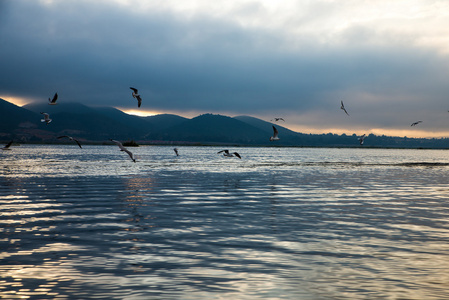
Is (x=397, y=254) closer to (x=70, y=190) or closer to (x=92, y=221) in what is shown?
(x=92, y=221)

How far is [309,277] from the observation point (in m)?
11.7

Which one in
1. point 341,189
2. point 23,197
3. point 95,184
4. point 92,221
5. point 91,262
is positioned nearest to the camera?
point 91,262

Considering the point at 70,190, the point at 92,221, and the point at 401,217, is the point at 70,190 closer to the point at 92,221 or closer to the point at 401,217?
the point at 92,221

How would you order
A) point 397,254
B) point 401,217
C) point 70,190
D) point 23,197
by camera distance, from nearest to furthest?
point 397,254 → point 401,217 → point 23,197 → point 70,190

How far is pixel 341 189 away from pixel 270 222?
720 inches

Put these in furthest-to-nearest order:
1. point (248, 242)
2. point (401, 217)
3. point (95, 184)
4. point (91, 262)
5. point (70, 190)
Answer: point (95, 184) < point (70, 190) < point (401, 217) < point (248, 242) < point (91, 262)

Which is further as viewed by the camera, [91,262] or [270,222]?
[270,222]

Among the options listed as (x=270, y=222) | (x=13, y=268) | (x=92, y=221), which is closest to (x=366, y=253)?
(x=270, y=222)

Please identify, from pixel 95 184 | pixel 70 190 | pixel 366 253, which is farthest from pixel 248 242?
pixel 95 184

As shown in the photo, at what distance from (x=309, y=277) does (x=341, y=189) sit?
86.2 feet

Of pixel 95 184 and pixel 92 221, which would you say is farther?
pixel 95 184

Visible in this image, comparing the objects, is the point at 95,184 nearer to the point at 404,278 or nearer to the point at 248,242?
the point at 248,242

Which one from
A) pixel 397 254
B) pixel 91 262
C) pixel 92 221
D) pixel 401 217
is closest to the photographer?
pixel 91 262

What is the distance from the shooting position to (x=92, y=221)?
20.1 meters
